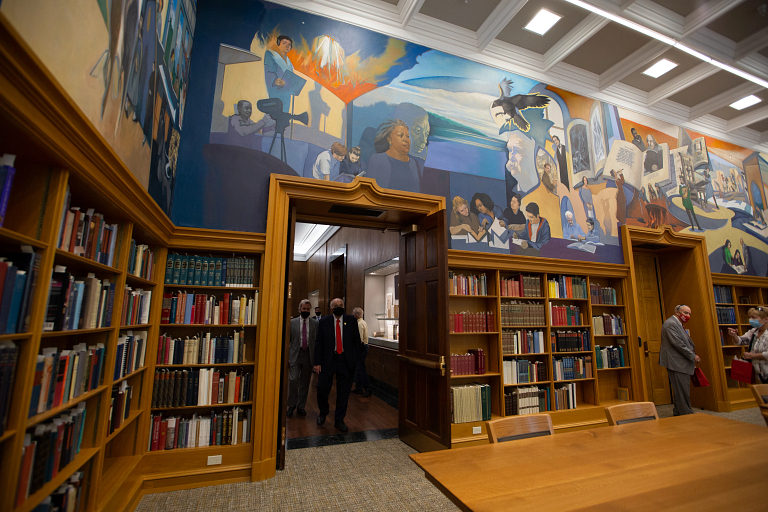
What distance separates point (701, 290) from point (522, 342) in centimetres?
425

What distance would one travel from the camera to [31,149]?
1.64m

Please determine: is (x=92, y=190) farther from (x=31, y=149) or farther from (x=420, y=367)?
(x=420, y=367)

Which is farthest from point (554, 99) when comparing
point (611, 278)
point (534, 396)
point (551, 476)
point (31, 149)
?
point (31, 149)

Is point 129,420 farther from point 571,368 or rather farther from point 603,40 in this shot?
point 603,40

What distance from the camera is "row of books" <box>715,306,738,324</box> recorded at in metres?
7.08

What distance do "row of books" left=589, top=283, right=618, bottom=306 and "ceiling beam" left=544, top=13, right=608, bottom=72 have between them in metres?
3.72

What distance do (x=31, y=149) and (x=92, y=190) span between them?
21.4 inches

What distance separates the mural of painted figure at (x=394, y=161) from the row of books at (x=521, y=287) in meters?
1.86

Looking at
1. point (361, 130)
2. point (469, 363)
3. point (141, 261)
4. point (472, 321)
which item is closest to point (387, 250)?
point (472, 321)

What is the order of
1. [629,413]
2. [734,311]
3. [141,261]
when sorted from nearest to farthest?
[629,413] < [141,261] < [734,311]

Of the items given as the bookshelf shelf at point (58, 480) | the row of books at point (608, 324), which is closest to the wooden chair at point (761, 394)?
Result: the row of books at point (608, 324)

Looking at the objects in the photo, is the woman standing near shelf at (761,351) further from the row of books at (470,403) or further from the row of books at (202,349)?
the row of books at (202,349)

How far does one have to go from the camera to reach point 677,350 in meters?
5.38

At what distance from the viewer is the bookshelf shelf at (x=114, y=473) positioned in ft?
8.29
